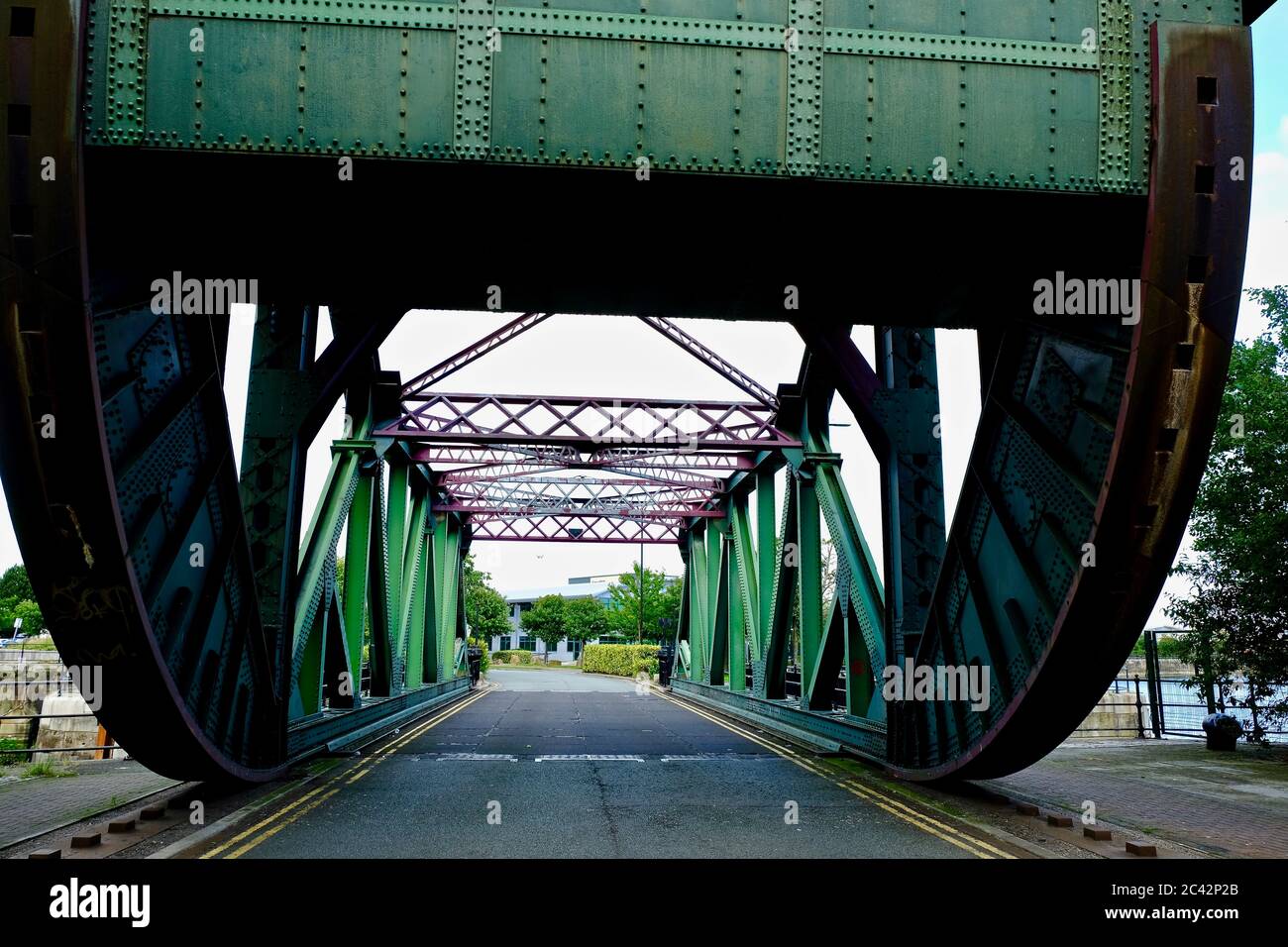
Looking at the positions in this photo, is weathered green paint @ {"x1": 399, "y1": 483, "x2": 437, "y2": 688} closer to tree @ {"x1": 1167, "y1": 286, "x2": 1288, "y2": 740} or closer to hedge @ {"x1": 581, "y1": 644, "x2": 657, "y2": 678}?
tree @ {"x1": 1167, "y1": 286, "x2": 1288, "y2": 740}

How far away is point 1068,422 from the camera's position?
344 inches

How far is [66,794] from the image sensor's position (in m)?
11.3

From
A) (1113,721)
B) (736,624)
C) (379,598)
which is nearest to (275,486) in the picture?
(379,598)

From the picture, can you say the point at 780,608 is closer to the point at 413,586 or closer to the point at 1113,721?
the point at 413,586

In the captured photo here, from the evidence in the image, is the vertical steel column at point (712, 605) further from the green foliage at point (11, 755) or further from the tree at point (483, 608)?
the tree at point (483, 608)

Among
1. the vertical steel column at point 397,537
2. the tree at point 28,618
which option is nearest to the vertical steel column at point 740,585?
the vertical steel column at point 397,537

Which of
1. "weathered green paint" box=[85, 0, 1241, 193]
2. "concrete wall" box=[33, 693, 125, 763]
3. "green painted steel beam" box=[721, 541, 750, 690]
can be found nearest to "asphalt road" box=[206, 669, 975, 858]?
"weathered green paint" box=[85, 0, 1241, 193]

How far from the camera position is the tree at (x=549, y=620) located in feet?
314

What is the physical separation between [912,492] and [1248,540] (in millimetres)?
7265

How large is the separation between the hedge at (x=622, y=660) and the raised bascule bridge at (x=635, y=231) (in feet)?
156

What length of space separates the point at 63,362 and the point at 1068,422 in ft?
25.2

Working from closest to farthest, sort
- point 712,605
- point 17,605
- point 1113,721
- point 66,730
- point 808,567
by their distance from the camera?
1. point 808,567
2. point 66,730
3. point 1113,721
4. point 712,605
5. point 17,605

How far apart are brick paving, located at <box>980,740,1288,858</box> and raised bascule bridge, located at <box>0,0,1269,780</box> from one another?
5.24ft

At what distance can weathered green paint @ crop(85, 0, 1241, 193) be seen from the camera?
722 centimetres
